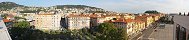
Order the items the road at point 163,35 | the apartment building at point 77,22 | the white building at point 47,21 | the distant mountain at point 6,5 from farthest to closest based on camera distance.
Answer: the distant mountain at point 6,5 < the white building at point 47,21 < the apartment building at point 77,22 < the road at point 163,35

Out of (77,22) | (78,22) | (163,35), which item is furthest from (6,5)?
(163,35)

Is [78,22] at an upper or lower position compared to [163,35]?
upper

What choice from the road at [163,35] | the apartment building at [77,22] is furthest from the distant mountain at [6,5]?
the road at [163,35]

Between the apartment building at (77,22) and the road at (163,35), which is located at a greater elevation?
the apartment building at (77,22)

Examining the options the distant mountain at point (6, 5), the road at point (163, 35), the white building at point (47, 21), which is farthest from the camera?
the distant mountain at point (6, 5)

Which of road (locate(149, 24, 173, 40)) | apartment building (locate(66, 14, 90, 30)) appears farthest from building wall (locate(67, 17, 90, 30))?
road (locate(149, 24, 173, 40))

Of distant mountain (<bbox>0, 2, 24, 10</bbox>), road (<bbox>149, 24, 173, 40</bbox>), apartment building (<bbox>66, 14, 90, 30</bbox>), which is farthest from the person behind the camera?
distant mountain (<bbox>0, 2, 24, 10</bbox>)

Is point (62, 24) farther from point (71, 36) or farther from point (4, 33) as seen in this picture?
point (4, 33)

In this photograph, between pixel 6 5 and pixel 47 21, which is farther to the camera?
pixel 6 5

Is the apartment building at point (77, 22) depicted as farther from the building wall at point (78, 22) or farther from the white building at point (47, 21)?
the white building at point (47, 21)

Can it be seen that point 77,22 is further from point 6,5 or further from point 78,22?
point 6,5

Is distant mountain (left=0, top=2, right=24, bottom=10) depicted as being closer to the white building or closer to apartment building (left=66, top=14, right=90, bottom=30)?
the white building

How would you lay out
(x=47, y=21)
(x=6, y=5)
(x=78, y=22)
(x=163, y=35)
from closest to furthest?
(x=163, y=35) → (x=78, y=22) → (x=47, y=21) → (x=6, y=5)
